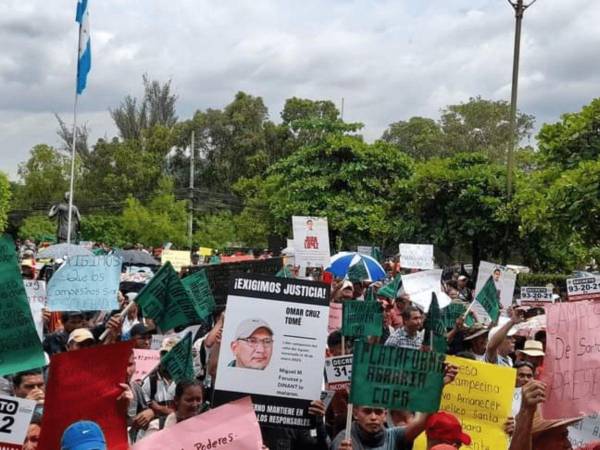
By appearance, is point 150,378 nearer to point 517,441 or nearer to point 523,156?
point 517,441

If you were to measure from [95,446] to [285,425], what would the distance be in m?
1.63

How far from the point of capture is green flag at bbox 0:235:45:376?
4781 millimetres

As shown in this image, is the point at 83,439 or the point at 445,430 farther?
the point at 445,430

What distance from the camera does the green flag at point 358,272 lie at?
13711 millimetres

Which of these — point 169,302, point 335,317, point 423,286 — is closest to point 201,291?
point 169,302

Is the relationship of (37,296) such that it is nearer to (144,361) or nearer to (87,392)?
(144,361)

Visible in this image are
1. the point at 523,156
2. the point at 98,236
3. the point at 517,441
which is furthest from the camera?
the point at 523,156

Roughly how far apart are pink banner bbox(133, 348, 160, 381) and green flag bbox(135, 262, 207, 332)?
28 centimetres

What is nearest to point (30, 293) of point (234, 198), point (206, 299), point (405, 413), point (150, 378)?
point (206, 299)

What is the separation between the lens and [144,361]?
711cm

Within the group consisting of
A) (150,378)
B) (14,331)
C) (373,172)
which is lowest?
(150,378)

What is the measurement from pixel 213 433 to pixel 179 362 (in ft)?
5.98

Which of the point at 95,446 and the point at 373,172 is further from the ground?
the point at 373,172

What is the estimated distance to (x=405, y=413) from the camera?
5355 millimetres
